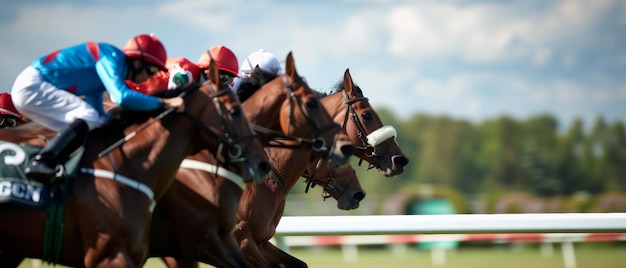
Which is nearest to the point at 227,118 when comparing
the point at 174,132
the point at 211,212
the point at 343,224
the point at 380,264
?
the point at 174,132

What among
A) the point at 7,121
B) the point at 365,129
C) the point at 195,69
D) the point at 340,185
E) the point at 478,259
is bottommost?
the point at 478,259

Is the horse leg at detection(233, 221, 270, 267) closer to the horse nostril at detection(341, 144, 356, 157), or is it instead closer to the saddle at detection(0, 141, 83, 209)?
the horse nostril at detection(341, 144, 356, 157)

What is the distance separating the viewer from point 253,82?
6566 millimetres

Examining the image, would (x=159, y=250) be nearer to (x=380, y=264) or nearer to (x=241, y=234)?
(x=241, y=234)

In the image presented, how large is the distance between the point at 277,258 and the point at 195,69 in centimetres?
164

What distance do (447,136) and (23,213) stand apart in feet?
242

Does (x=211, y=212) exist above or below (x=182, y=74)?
below

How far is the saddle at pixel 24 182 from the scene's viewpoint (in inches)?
208

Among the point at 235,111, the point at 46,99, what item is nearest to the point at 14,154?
the point at 46,99

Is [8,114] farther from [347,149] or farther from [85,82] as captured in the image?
[347,149]

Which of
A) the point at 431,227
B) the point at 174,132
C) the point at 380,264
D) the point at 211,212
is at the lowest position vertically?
the point at 380,264

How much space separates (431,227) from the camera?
747 centimetres

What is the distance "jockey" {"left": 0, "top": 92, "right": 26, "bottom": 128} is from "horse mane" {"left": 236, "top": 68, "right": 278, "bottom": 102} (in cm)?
261

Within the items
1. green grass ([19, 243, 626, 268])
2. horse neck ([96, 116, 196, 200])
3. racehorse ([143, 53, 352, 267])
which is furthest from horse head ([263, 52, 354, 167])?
green grass ([19, 243, 626, 268])
